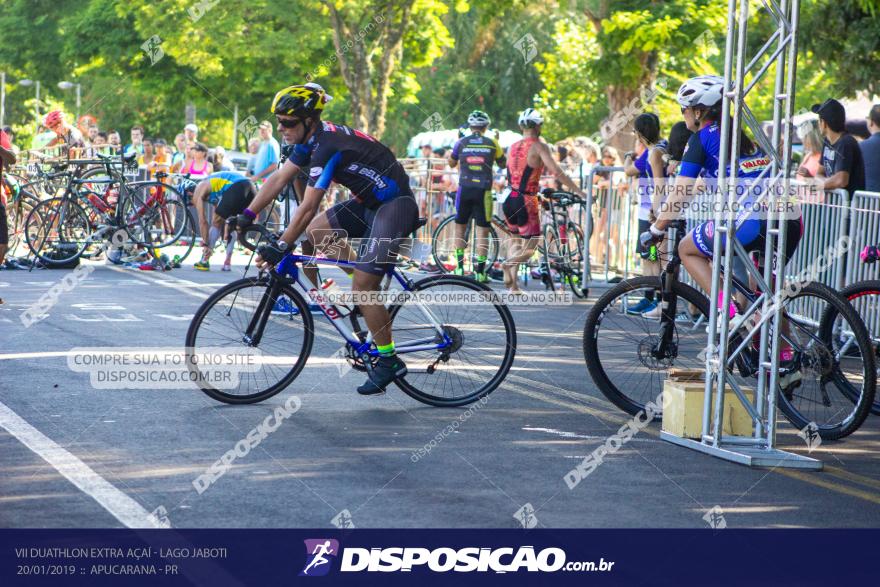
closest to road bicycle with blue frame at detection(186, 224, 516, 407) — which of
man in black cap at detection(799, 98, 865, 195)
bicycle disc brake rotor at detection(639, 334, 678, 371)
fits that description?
bicycle disc brake rotor at detection(639, 334, 678, 371)

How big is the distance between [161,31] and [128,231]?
19451mm

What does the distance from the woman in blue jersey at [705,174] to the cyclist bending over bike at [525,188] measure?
22.2ft

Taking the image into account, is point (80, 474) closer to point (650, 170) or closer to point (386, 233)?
point (386, 233)

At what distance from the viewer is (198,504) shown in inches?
241

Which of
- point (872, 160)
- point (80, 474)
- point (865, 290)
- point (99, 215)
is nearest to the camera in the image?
point (80, 474)

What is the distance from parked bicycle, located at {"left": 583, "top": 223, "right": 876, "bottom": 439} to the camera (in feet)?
26.7

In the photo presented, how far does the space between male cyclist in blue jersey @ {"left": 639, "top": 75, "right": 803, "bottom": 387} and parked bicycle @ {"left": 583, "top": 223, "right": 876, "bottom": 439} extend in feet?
0.39

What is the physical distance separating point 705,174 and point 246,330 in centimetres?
284

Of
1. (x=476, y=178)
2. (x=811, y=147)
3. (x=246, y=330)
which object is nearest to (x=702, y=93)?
(x=246, y=330)

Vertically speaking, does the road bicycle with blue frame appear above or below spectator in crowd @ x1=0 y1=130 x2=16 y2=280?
below

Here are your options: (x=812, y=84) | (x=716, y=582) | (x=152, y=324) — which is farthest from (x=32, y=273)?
(x=812, y=84)

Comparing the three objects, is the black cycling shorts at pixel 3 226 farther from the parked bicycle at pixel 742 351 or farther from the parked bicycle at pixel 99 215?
the parked bicycle at pixel 742 351

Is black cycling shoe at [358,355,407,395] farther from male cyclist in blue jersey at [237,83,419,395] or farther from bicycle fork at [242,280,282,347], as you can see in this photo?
bicycle fork at [242,280,282,347]

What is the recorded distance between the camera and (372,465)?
7.04 metres
